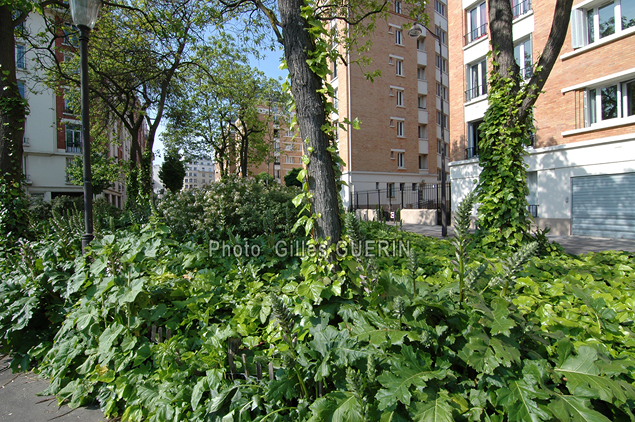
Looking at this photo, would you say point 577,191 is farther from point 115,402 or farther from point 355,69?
point 355,69

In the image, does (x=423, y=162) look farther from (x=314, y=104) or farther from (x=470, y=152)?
(x=314, y=104)

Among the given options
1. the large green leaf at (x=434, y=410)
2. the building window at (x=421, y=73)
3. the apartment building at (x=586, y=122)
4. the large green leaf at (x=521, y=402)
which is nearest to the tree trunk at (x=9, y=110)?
the large green leaf at (x=434, y=410)

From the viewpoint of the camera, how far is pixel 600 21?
14211 mm

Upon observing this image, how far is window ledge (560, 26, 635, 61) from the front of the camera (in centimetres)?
1306

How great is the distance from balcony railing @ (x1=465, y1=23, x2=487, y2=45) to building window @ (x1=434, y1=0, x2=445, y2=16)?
18426mm

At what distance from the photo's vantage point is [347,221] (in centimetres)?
238

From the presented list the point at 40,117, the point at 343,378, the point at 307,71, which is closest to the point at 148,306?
the point at 343,378

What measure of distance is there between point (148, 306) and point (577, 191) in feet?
58.0

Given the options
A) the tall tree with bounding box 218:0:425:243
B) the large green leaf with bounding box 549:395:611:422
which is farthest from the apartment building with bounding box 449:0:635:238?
the large green leaf with bounding box 549:395:611:422

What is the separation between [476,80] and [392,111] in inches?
476

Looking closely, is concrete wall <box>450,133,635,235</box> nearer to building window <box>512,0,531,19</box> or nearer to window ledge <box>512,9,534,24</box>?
window ledge <box>512,9,534,24</box>

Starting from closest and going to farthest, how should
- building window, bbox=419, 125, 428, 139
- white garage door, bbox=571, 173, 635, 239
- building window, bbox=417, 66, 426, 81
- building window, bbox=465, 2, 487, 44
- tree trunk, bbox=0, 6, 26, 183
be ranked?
tree trunk, bbox=0, 6, 26, 183 < white garage door, bbox=571, 173, 635, 239 < building window, bbox=465, 2, 487, 44 < building window, bbox=417, 66, 426, 81 < building window, bbox=419, 125, 428, 139

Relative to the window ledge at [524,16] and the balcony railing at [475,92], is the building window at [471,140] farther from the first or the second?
the window ledge at [524,16]

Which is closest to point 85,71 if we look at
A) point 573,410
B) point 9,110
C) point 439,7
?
point 9,110
